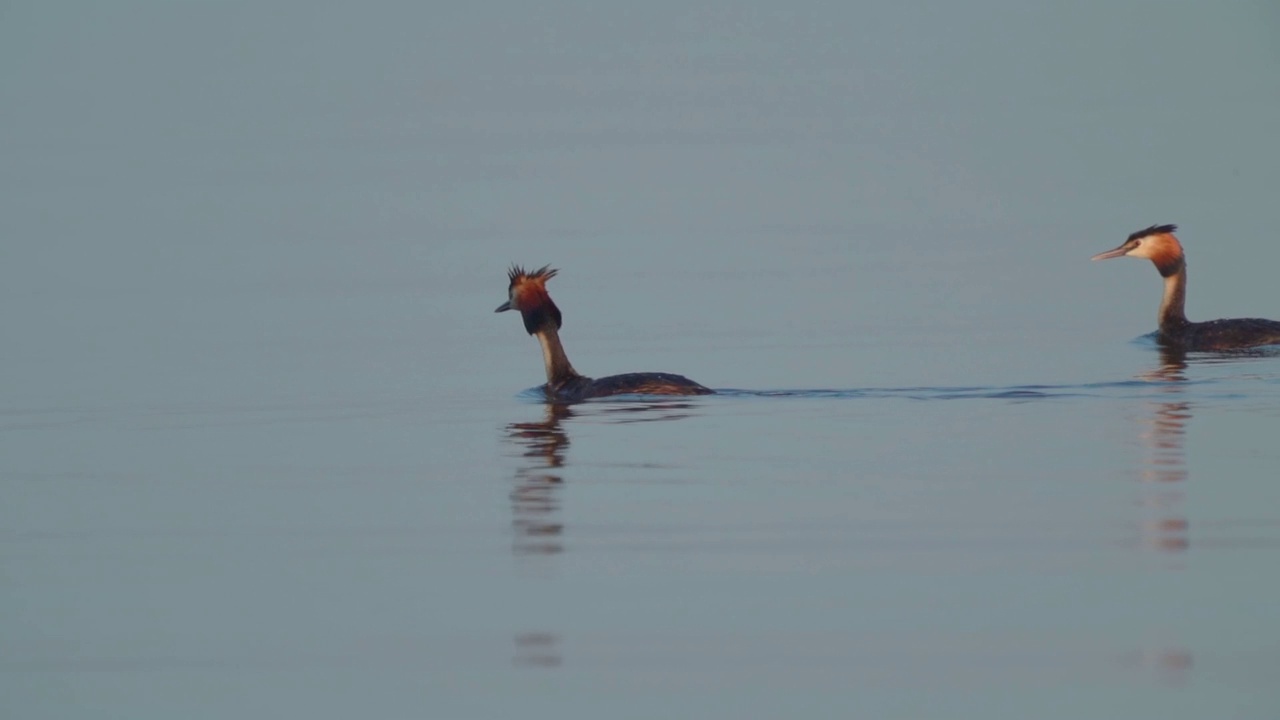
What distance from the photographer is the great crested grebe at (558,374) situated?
1645 centimetres

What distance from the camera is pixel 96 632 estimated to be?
29.5 ft

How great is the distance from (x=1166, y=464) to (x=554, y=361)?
682cm

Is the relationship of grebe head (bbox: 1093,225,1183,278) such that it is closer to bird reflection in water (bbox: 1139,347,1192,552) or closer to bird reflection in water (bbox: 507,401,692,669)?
bird reflection in water (bbox: 1139,347,1192,552)

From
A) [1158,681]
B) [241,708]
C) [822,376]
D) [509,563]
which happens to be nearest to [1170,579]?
[1158,681]

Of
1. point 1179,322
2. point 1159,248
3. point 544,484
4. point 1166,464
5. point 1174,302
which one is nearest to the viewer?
point 1166,464

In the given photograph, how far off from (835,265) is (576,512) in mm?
17617

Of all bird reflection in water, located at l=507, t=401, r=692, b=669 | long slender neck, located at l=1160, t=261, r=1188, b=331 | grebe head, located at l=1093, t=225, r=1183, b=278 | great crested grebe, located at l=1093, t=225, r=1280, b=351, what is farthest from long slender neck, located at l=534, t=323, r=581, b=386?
grebe head, located at l=1093, t=225, r=1183, b=278

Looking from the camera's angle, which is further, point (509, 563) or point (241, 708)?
point (509, 563)

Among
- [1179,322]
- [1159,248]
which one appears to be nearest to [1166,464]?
[1179,322]

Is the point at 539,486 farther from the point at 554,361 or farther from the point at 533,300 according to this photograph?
the point at 533,300

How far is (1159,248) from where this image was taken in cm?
2264

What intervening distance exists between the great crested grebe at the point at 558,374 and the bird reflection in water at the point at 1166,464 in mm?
3602

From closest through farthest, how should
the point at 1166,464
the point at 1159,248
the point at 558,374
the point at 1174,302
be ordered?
the point at 1166,464 < the point at 558,374 < the point at 1174,302 < the point at 1159,248

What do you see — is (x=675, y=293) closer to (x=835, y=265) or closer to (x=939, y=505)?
(x=835, y=265)
